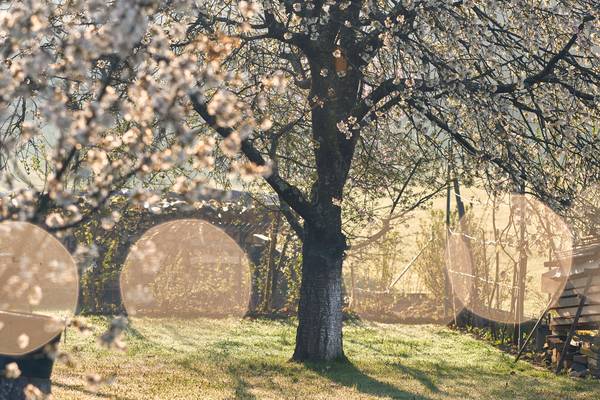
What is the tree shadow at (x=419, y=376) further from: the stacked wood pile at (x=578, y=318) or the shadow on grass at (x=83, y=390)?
the shadow on grass at (x=83, y=390)

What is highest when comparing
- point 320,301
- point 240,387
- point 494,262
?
point 494,262

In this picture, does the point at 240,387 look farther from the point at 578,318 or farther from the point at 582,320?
the point at 582,320

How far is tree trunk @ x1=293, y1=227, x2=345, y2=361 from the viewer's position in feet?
43.0

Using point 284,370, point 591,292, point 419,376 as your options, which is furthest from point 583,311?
point 284,370

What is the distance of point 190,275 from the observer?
2020cm

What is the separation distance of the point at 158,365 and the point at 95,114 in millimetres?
9422

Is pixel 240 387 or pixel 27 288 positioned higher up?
pixel 27 288

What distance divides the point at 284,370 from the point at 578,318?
4.50 metres

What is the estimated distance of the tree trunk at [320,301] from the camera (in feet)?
43.0

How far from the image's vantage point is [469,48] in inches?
421

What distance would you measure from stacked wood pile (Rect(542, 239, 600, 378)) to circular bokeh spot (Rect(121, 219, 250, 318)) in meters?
8.28

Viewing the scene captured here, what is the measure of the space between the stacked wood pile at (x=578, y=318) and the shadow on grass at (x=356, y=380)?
2.69 meters

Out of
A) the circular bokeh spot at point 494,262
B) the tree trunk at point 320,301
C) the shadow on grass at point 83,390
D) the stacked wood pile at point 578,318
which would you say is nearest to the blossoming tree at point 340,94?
the tree trunk at point 320,301

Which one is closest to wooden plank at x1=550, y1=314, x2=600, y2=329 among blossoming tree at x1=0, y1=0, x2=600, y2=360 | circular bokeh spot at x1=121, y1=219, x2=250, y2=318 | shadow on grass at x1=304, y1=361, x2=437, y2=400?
blossoming tree at x1=0, y1=0, x2=600, y2=360
